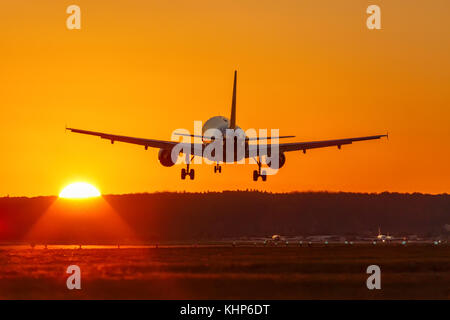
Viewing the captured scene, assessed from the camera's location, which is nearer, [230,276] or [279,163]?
[230,276]

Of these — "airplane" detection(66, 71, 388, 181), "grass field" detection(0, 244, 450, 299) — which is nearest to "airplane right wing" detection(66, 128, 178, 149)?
"airplane" detection(66, 71, 388, 181)

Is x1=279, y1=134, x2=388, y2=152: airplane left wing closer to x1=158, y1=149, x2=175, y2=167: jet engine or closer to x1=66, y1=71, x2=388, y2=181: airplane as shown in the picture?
x1=66, y1=71, x2=388, y2=181: airplane

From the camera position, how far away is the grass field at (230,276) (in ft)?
167

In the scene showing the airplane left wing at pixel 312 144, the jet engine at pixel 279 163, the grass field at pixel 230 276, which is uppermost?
the airplane left wing at pixel 312 144

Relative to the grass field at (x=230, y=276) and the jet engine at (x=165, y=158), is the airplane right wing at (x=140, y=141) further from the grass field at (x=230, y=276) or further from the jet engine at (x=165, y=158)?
the grass field at (x=230, y=276)

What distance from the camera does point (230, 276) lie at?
59.0m

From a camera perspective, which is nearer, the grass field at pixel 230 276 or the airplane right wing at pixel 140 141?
the grass field at pixel 230 276

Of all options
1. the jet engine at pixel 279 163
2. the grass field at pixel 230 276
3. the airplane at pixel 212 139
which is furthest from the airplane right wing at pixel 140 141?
the grass field at pixel 230 276

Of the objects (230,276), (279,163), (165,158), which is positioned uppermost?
(165,158)

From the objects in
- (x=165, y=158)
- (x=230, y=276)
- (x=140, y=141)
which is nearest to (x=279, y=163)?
(x=165, y=158)

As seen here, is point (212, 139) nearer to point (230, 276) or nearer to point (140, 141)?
point (140, 141)
